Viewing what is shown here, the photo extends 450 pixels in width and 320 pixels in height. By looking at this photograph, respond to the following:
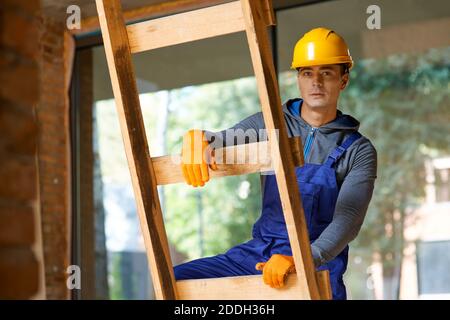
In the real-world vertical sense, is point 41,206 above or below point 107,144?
below

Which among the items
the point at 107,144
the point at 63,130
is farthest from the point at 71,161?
the point at 107,144

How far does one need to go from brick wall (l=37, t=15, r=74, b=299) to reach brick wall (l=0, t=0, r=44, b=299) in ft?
12.7

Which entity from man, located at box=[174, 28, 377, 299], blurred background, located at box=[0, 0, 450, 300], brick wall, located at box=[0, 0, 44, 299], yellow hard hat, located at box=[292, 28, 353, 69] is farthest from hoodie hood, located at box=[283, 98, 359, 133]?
brick wall, located at box=[0, 0, 44, 299]

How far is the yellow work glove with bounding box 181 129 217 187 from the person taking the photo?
182cm

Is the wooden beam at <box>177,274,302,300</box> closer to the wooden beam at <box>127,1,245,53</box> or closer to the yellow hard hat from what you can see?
the wooden beam at <box>127,1,245,53</box>

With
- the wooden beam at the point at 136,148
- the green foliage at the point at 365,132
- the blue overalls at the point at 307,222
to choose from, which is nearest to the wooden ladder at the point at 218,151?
the wooden beam at the point at 136,148

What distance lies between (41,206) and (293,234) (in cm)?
330

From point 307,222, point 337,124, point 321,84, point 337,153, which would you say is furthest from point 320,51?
point 307,222

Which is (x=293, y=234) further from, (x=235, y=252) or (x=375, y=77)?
(x=375, y=77)

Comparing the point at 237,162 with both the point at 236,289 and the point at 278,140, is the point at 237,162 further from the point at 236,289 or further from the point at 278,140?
the point at 236,289

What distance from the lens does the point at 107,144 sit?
6.04 m

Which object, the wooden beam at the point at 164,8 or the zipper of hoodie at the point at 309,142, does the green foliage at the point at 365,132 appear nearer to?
the wooden beam at the point at 164,8

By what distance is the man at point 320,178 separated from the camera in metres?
2.14

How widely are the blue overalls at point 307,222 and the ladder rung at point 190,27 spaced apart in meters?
0.69
